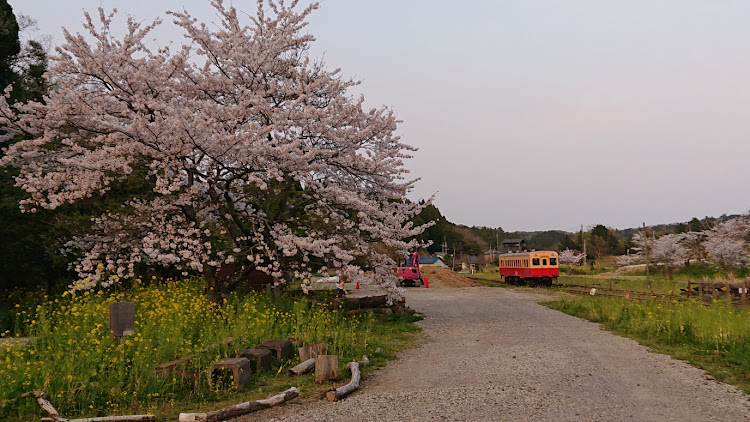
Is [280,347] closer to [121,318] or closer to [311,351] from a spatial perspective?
[311,351]

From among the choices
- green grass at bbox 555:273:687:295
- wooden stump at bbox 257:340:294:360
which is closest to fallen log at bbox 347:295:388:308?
wooden stump at bbox 257:340:294:360

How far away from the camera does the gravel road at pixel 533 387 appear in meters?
6.09

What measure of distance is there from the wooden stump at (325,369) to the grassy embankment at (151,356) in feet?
0.56

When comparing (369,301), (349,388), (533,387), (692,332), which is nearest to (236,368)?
(349,388)

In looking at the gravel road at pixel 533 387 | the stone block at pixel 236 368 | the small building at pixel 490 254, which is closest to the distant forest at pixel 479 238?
the small building at pixel 490 254

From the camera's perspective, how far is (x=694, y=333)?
10.6m

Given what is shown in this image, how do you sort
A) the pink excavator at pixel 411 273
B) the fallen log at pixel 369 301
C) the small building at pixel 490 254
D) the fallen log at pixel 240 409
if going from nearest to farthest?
the fallen log at pixel 240 409, the fallen log at pixel 369 301, the pink excavator at pixel 411 273, the small building at pixel 490 254

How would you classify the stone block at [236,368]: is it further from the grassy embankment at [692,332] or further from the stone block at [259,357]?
the grassy embankment at [692,332]

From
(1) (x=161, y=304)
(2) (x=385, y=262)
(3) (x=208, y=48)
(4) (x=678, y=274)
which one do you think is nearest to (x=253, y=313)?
(1) (x=161, y=304)

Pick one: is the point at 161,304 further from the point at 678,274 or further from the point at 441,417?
the point at 678,274

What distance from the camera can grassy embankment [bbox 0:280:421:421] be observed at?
604cm

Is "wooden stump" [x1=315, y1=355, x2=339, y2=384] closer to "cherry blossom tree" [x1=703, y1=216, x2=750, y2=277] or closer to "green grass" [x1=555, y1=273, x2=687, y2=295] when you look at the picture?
"green grass" [x1=555, y1=273, x2=687, y2=295]

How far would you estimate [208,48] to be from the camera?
12.4 meters

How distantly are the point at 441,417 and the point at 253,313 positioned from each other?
20.0 feet
